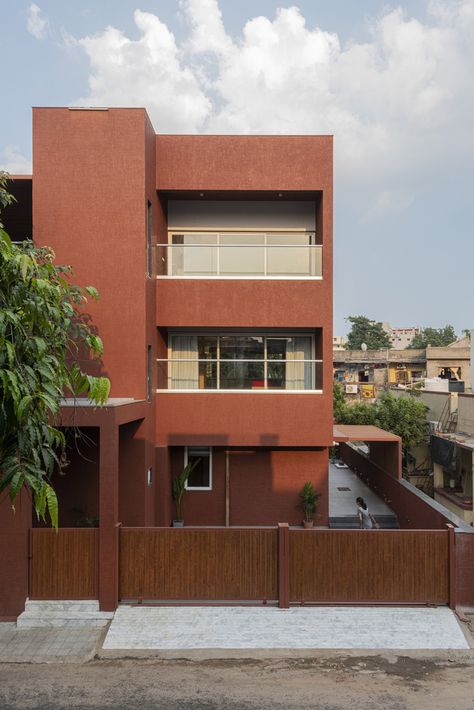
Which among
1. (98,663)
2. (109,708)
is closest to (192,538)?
(98,663)

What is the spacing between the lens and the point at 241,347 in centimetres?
1335

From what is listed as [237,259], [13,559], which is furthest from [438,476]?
[13,559]

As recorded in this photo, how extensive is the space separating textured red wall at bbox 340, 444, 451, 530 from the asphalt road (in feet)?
10.7

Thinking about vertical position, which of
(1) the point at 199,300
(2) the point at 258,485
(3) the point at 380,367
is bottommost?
(2) the point at 258,485

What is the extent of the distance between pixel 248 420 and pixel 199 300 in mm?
3033

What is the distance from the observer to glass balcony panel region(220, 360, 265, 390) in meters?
12.7

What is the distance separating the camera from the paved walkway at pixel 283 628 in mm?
7852

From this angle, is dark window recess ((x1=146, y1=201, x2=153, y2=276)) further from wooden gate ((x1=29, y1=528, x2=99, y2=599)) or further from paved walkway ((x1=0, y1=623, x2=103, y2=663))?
paved walkway ((x1=0, y1=623, x2=103, y2=663))

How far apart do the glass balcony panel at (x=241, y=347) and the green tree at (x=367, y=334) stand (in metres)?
71.9

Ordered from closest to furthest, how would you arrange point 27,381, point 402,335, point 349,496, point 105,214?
point 27,381
point 105,214
point 349,496
point 402,335

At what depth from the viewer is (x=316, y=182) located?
12797 millimetres

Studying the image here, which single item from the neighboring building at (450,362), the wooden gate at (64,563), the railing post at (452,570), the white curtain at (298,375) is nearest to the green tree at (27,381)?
the wooden gate at (64,563)

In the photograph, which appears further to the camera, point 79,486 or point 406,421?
point 406,421

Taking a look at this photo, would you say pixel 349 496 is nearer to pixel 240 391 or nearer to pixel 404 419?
pixel 240 391
